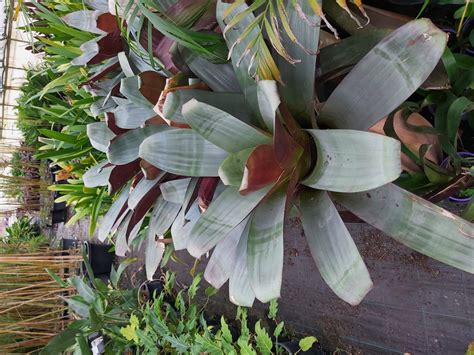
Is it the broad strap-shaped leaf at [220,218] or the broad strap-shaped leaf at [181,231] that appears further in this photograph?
the broad strap-shaped leaf at [181,231]

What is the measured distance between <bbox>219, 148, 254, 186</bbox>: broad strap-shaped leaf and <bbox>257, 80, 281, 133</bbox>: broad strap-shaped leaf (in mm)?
57

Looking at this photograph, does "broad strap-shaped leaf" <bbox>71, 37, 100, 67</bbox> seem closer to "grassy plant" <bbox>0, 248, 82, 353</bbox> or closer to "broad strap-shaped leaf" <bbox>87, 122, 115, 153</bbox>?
"broad strap-shaped leaf" <bbox>87, 122, 115, 153</bbox>

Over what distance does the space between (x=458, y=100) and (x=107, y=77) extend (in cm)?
95

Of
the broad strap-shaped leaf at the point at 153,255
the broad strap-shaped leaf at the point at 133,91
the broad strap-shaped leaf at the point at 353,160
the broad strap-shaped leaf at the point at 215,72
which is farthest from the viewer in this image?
the broad strap-shaped leaf at the point at 153,255

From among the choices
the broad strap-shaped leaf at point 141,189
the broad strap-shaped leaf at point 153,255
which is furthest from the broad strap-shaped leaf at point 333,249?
the broad strap-shaped leaf at point 153,255

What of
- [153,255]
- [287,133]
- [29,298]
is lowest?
[29,298]

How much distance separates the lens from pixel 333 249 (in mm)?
666

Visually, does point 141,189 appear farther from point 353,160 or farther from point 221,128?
point 353,160

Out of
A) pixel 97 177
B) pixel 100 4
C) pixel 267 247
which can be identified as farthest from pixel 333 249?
pixel 100 4

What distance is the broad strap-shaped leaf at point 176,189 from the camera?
0.91 metres

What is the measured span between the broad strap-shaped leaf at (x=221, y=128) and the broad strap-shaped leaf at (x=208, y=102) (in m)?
0.08

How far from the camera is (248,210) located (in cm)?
68

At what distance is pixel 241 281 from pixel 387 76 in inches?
18.1

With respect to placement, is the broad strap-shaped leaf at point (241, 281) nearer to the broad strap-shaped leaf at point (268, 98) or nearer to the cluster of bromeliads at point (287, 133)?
the cluster of bromeliads at point (287, 133)
